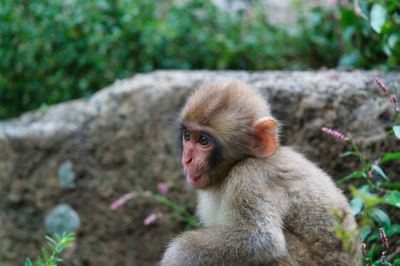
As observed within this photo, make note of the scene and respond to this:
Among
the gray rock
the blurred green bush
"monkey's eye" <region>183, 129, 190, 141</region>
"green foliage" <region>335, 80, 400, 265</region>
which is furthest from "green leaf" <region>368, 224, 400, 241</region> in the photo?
the gray rock

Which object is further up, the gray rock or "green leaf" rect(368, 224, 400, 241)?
"green leaf" rect(368, 224, 400, 241)

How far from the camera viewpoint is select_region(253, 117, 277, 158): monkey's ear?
5.00 m

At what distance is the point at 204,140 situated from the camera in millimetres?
4988

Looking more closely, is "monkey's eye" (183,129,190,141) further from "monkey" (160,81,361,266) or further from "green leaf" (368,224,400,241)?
"green leaf" (368,224,400,241)

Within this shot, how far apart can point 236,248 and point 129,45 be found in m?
4.26

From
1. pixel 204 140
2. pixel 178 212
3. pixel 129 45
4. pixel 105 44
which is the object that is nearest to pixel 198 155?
pixel 204 140

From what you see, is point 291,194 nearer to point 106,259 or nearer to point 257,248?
point 257,248

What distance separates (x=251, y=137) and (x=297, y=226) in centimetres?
72

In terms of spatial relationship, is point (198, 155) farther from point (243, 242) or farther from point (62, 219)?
point (62, 219)

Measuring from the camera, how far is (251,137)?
5020mm

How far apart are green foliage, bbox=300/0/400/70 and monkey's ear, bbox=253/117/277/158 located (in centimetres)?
174

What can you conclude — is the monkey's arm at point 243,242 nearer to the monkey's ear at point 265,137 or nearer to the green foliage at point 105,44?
the monkey's ear at point 265,137

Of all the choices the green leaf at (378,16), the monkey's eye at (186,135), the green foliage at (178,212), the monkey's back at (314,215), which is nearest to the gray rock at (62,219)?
the green foliage at (178,212)

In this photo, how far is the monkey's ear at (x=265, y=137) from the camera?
500 cm
